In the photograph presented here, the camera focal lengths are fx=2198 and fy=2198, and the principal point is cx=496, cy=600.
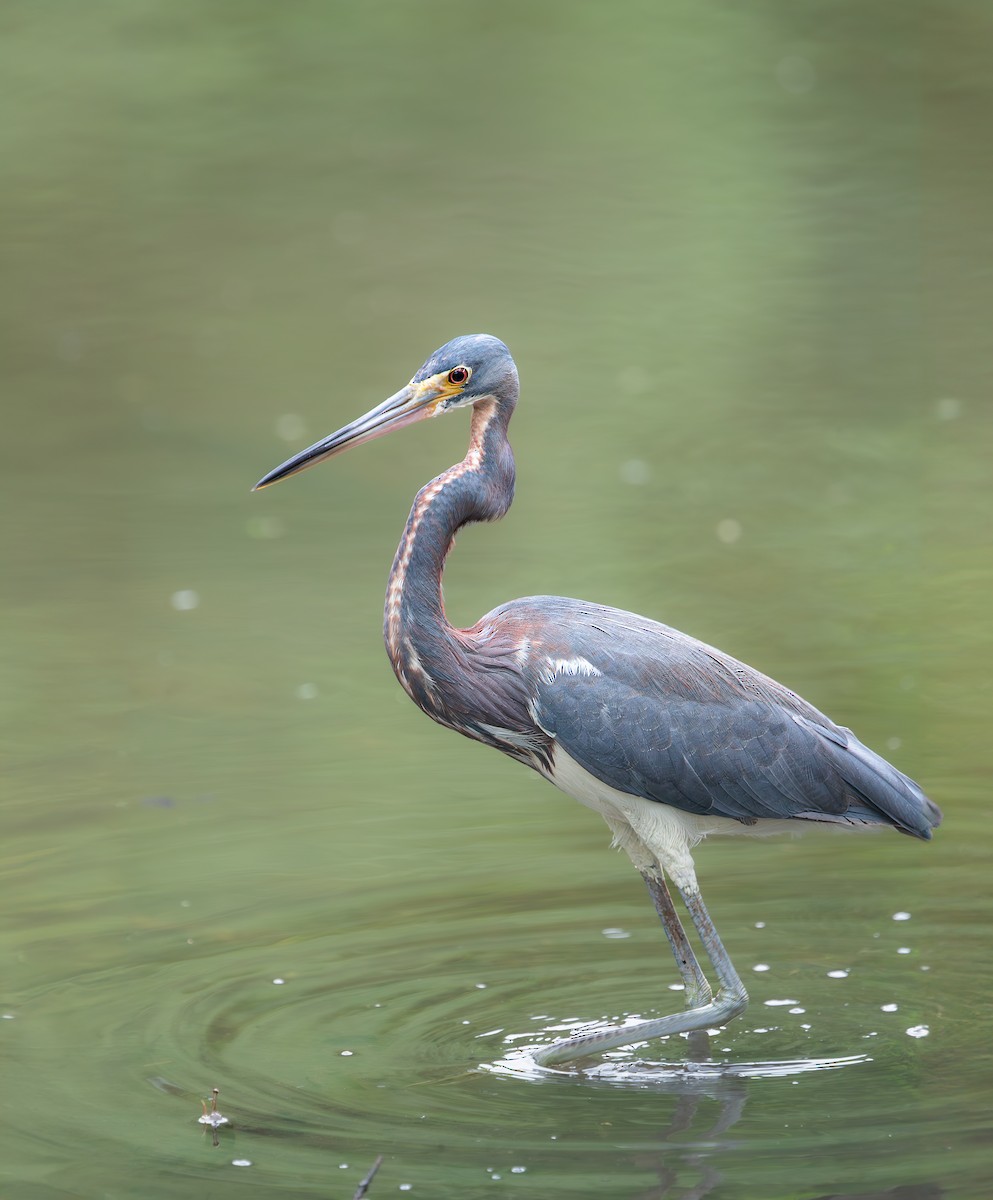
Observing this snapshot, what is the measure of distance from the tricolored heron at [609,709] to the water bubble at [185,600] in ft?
16.2

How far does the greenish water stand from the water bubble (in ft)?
0.48

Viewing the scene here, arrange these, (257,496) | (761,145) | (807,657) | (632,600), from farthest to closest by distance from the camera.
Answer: (761,145)
(257,496)
(632,600)
(807,657)

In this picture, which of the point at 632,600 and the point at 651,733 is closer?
the point at 651,733

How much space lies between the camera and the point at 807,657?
32.9 feet

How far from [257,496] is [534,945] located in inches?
255

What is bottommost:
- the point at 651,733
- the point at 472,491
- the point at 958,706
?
the point at 958,706

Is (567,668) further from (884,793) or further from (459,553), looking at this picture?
(459,553)

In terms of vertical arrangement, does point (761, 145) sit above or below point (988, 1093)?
above

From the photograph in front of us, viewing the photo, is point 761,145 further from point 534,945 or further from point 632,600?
point 534,945

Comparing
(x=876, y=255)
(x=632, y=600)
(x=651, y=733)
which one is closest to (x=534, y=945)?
(x=651, y=733)

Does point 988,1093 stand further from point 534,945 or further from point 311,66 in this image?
point 311,66

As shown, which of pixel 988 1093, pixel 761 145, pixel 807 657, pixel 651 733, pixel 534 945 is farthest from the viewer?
pixel 761 145

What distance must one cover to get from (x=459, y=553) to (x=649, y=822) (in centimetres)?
557

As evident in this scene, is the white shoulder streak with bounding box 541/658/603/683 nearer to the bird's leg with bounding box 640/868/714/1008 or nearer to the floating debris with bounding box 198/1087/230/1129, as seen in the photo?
the bird's leg with bounding box 640/868/714/1008
